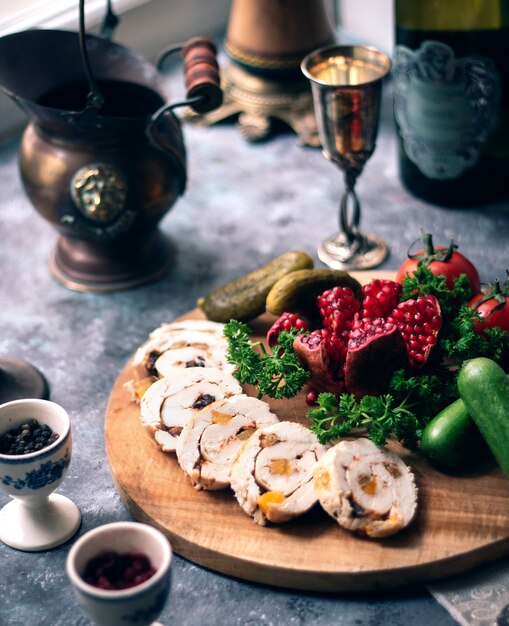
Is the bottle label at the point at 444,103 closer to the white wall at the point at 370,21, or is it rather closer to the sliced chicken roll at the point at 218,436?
the white wall at the point at 370,21

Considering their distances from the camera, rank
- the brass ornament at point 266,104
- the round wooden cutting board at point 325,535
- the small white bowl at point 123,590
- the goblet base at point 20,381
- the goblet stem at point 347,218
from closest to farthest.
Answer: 1. the small white bowl at point 123,590
2. the round wooden cutting board at point 325,535
3. the goblet base at point 20,381
4. the goblet stem at point 347,218
5. the brass ornament at point 266,104

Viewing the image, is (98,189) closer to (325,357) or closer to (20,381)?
(20,381)

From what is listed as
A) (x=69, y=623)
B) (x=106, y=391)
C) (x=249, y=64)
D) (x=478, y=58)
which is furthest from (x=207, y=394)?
(x=249, y=64)

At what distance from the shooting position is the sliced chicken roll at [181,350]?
180 centimetres

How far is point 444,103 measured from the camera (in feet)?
7.20

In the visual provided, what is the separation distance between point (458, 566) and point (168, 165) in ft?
3.79

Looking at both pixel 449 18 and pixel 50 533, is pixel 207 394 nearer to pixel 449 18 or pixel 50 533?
pixel 50 533

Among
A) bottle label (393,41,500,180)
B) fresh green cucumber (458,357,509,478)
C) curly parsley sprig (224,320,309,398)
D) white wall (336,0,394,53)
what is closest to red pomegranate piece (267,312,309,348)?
curly parsley sprig (224,320,309,398)

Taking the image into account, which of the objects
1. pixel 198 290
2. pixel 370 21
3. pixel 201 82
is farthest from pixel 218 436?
pixel 370 21

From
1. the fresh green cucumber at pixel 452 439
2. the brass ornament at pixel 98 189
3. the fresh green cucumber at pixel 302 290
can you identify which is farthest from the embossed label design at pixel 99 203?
the fresh green cucumber at pixel 452 439

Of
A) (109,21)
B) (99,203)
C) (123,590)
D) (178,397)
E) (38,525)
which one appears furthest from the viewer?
(109,21)

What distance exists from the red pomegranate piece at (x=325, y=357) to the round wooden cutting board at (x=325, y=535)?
176mm

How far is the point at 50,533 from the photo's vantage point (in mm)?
1580

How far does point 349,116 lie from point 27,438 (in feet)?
3.40
